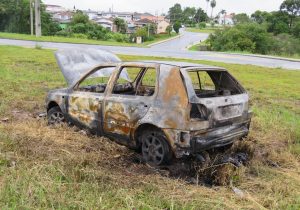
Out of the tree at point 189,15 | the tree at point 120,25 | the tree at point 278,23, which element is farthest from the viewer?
the tree at point 189,15

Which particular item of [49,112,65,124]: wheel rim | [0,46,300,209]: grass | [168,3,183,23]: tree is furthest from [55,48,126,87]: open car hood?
[168,3,183,23]: tree

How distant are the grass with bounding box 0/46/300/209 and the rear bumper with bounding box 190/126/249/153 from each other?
1.51ft

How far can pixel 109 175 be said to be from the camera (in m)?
4.49

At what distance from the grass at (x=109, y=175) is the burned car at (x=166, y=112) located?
29cm

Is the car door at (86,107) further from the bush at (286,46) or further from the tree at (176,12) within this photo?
the tree at (176,12)

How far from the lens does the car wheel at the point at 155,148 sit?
523cm

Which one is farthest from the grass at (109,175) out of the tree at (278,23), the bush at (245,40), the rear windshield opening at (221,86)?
the tree at (278,23)

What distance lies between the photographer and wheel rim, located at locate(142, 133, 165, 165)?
5.29 m

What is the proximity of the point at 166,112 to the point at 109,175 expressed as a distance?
1184mm

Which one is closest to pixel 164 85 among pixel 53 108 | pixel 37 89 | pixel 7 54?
pixel 53 108

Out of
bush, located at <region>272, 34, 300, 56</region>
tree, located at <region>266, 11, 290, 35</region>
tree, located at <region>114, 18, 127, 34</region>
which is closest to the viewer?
bush, located at <region>272, 34, 300, 56</region>

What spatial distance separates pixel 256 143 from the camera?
684 cm

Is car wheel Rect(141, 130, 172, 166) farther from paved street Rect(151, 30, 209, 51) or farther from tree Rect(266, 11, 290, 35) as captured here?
tree Rect(266, 11, 290, 35)

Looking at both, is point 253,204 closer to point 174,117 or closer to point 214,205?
point 214,205
